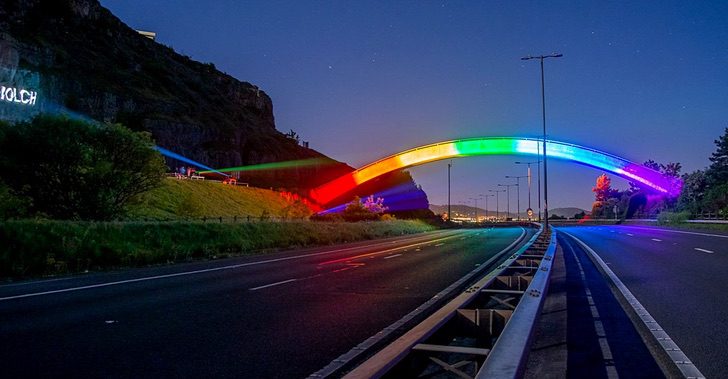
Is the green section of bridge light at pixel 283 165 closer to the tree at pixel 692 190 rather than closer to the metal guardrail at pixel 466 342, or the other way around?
the tree at pixel 692 190

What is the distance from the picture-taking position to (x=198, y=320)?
289 inches

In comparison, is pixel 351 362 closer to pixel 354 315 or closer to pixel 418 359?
pixel 418 359

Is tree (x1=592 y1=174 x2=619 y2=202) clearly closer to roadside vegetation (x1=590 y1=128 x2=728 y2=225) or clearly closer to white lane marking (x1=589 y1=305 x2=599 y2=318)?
roadside vegetation (x1=590 y1=128 x2=728 y2=225)

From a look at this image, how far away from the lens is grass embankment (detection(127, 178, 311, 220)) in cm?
5559

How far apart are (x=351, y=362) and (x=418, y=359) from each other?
148 cm

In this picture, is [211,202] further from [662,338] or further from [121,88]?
[121,88]

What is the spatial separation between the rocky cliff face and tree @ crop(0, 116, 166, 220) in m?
47.3

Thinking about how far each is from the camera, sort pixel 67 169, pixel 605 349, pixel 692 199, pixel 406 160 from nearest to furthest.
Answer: pixel 605 349 < pixel 67 169 < pixel 692 199 < pixel 406 160

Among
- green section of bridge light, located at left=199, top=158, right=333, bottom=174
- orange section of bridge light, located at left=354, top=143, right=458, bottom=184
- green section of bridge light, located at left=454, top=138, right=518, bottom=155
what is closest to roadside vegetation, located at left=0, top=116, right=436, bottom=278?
green section of bridge light, located at left=454, top=138, right=518, bottom=155

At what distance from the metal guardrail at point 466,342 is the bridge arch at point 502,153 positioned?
224 ft

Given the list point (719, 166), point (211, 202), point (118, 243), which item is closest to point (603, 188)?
point (719, 166)

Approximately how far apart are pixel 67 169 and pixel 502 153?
58264mm

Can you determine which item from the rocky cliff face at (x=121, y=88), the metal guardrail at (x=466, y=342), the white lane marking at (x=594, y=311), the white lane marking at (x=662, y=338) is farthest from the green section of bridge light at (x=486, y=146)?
the metal guardrail at (x=466, y=342)

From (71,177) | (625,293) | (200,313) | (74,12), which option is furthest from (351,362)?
(74,12)
